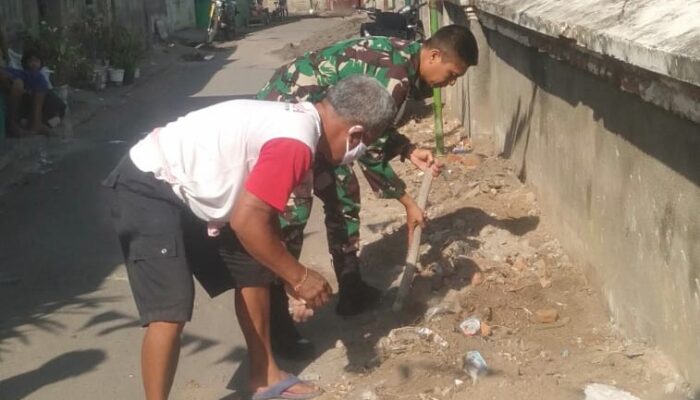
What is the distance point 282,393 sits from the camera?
4.23 meters

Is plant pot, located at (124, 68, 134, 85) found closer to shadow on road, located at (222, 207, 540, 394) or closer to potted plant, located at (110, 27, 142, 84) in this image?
potted plant, located at (110, 27, 142, 84)

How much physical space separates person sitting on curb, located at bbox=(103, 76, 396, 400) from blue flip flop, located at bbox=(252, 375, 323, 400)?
0.60 m

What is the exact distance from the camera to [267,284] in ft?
13.4

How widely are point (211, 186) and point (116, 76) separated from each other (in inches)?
497


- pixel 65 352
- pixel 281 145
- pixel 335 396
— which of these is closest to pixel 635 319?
pixel 335 396

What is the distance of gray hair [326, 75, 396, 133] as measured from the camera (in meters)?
3.50

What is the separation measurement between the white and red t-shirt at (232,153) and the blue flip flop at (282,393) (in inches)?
35.7

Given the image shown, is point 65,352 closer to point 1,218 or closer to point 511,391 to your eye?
point 511,391

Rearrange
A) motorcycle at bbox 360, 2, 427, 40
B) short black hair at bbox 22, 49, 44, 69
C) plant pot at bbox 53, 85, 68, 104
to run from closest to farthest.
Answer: short black hair at bbox 22, 49, 44, 69, plant pot at bbox 53, 85, 68, 104, motorcycle at bbox 360, 2, 427, 40

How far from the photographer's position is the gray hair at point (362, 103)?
11.5 feet

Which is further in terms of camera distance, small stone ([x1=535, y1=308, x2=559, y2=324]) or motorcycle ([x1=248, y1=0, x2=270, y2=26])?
motorcycle ([x1=248, y1=0, x2=270, y2=26])

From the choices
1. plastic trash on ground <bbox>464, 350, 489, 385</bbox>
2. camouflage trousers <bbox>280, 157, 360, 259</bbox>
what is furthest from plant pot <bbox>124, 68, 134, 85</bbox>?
plastic trash on ground <bbox>464, 350, 489, 385</bbox>

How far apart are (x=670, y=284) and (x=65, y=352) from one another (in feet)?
9.33

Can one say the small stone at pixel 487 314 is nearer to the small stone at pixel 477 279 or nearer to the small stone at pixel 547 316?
the small stone at pixel 547 316
